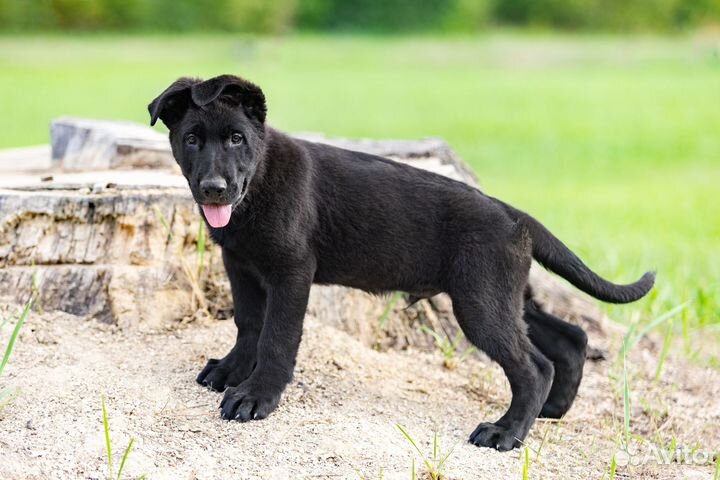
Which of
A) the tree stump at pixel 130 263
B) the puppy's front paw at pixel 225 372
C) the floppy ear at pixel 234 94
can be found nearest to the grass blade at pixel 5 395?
the puppy's front paw at pixel 225 372

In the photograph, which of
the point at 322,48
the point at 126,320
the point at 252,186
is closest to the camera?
the point at 252,186

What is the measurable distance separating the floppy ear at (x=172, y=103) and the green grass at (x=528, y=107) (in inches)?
127

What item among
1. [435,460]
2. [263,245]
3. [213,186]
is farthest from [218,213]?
[435,460]

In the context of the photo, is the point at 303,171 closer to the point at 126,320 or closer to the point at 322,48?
the point at 126,320

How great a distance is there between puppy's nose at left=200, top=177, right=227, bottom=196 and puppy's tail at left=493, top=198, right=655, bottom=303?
4.47 feet

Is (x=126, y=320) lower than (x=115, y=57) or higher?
higher

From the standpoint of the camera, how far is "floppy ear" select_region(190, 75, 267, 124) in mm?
3951

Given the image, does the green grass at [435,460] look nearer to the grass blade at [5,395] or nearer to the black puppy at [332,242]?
the black puppy at [332,242]

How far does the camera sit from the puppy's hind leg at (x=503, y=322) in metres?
4.32

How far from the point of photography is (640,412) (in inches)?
205

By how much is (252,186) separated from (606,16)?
5890cm

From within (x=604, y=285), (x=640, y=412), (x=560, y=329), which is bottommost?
(x=640, y=412)

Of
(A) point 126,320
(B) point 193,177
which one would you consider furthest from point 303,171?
(A) point 126,320

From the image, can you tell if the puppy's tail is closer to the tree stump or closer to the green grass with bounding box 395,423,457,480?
the tree stump
